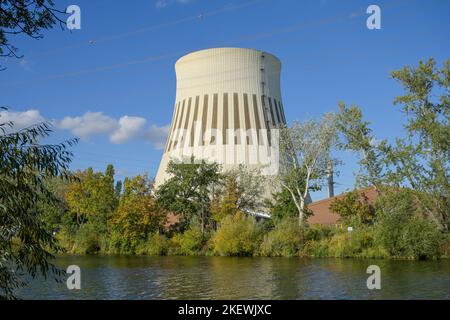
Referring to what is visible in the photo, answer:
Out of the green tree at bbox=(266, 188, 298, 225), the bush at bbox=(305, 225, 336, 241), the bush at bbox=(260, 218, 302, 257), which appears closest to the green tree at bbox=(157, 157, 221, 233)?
the green tree at bbox=(266, 188, 298, 225)

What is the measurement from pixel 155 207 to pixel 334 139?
39.4 ft

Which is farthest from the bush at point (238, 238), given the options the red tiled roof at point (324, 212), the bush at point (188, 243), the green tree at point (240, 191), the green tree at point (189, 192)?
the red tiled roof at point (324, 212)

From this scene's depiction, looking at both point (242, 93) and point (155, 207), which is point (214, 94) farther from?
point (155, 207)

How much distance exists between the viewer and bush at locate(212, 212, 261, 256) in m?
25.9

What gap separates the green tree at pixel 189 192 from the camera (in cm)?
3133

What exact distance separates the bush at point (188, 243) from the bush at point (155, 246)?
1.47ft

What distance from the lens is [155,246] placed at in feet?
95.4

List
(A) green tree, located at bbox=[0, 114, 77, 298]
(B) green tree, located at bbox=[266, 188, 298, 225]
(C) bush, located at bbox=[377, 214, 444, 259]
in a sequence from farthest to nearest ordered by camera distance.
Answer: (B) green tree, located at bbox=[266, 188, 298, 225]
(C) bush, located at bbox=[377, 214, 444, 259]
(A) green tree, located at bbox=[0, 114, 77, 298]

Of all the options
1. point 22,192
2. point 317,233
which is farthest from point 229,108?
point 22,192

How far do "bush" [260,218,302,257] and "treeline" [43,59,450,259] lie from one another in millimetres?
57

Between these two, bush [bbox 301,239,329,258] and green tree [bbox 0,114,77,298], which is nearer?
green tree [bbox 0,114,77,298]

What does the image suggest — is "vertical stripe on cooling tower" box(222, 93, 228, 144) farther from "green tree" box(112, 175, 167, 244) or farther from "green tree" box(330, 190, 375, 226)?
"green tree" box(330, 190, 375, 226)

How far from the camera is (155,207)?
101 ft
